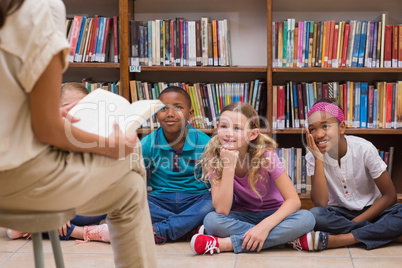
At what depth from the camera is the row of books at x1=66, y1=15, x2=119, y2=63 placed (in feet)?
9.58

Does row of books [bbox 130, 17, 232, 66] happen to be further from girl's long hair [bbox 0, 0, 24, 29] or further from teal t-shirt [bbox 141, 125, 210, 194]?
girl's long hair [bbox 0, 0, 24, 29]

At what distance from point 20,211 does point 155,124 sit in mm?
1916

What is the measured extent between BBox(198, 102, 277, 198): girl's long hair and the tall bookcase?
Answer: 0.63 metres

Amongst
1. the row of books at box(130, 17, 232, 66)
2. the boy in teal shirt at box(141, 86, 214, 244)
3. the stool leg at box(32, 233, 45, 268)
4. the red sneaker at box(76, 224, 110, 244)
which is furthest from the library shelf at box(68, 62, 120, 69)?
the stool leg at box(32, 233, 45, 268)

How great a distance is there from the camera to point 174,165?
2.40 m

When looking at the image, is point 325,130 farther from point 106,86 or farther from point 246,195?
point 106,86

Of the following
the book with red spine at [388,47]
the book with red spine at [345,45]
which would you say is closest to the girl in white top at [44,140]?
the book with red spine at [345,45]

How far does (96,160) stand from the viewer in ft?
3.42

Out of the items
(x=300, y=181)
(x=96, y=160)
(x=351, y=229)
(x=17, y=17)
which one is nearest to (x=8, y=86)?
(x=17, y=17)

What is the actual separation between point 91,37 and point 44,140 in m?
2.06

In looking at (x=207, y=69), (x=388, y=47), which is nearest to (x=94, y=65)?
(x=207, y=69)

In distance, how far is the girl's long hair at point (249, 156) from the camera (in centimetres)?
216

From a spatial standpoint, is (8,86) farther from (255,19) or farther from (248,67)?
(255,19)

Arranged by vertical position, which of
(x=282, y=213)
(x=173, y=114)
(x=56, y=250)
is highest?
(x=173, y=114)
